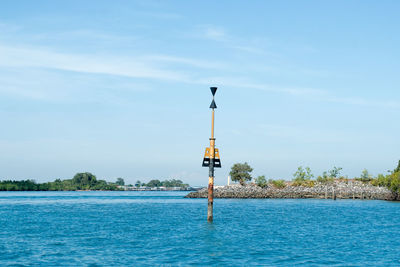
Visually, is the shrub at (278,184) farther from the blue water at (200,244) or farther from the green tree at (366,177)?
the blue water at (200,244)

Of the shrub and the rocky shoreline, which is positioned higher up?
the shrub

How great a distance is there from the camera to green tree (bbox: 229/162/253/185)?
560ft

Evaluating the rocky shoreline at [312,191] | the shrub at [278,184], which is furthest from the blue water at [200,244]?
the shrub at [278,184]

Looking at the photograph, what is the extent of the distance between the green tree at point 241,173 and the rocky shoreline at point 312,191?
3.34 meters

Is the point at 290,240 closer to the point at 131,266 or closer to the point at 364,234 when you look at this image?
the point at 364,234

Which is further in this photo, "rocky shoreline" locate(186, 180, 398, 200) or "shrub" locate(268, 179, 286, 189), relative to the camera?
"shrub" locate(268, 179, 286, 189)

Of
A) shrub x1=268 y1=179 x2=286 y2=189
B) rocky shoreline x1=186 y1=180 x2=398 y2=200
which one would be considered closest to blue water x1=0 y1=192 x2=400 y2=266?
rocky shoreline x1=186 y1=180 x2=398 y2=200

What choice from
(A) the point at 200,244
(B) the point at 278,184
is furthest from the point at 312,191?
(A) the point at 200,244

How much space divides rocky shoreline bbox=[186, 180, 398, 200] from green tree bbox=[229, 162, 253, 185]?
3.34 metres

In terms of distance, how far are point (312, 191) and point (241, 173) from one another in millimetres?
24938

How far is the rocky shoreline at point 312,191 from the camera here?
147 meters

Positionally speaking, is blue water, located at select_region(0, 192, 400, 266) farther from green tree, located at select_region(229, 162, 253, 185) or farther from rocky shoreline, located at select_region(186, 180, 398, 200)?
green tree, located at select_region(229, 162, 253, 185)

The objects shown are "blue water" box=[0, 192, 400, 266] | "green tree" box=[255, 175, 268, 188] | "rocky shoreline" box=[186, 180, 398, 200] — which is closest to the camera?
"blue water" box=[0, 192, 400, 266]

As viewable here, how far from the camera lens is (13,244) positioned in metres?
38.5
